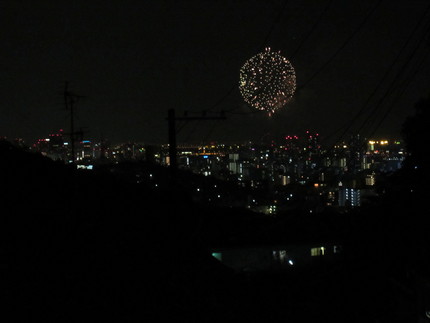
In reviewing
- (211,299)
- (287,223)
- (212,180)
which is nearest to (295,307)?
(211,299)

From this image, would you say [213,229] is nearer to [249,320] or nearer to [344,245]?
[344,245]

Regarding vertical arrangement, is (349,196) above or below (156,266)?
below

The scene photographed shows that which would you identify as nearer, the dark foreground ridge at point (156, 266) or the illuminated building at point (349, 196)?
the dark foreground ridge at point (156, 266)

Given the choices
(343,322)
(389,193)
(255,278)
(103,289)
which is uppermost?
(389,193)

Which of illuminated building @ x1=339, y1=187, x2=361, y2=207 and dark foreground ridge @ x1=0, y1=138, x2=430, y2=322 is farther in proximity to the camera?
illuminated building @ x1=339, y1=187, x2=361, y2=207

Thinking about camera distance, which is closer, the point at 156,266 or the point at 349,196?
the point at 156,266

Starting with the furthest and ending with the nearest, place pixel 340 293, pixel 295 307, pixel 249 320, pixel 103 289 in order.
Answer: pixel 340 293 < pixel 295 307 < pixel 249 320 < pixel 103 289

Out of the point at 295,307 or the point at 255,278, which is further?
the point at 255,278

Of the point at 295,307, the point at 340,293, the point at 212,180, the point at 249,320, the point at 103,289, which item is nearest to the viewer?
the point at 103,289
